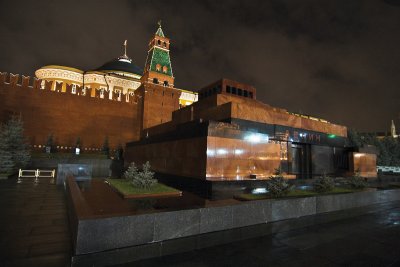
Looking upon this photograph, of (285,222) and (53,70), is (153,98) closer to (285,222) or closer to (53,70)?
(53,70)

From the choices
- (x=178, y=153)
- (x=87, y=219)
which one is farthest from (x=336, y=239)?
(x=178, y=153)

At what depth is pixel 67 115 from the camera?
3155 centimetres

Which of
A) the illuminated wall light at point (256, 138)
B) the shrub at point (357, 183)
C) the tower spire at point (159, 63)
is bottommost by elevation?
the shrub at point (357, 183)

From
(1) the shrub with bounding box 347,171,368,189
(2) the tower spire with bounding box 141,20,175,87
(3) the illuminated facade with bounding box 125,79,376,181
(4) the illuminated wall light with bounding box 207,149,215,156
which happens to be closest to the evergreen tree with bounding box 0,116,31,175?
(3) the illuminated facade with bounding box 125,79,376,181

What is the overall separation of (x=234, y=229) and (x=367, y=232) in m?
3.52

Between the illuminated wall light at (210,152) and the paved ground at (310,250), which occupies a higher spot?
the illuminated wall light at (210,152)

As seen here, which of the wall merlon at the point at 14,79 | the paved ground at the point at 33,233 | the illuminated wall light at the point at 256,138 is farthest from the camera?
the wall merlon at the point at 14,79

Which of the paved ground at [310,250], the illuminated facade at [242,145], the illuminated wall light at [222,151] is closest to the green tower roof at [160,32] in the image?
the illuminated facade at [242,145]

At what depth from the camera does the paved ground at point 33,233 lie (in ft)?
11.8

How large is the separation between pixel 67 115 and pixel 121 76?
63.3 feet

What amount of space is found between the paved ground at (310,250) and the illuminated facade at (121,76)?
3217cm

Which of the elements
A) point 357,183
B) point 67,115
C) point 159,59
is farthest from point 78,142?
point 357,183

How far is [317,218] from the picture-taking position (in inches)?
245

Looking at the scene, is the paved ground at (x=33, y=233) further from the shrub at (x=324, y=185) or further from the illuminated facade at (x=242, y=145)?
the shrub at (x=324, y=185)
